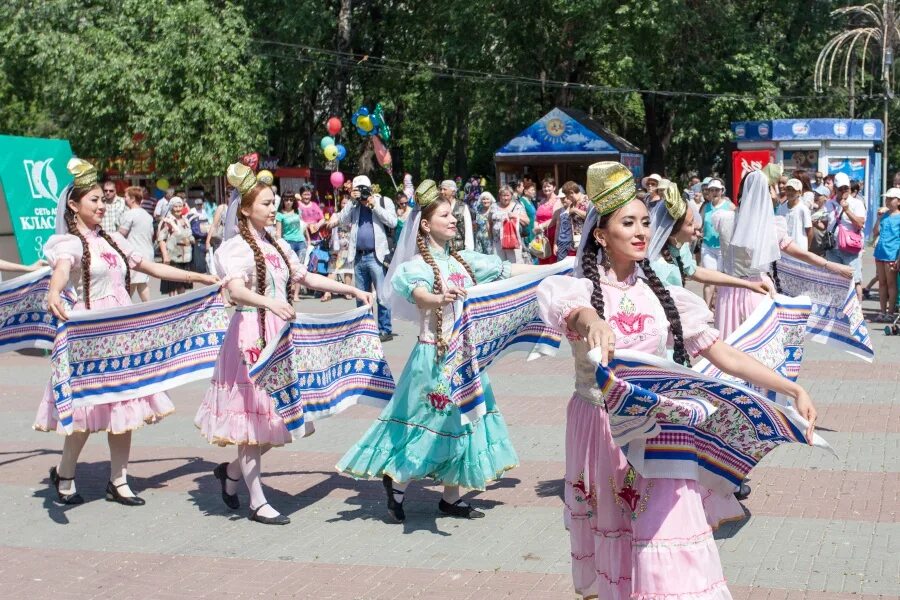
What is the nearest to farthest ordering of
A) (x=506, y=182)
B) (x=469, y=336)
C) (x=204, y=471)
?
(x=469, y=336), (x=204, y=471), (x=506, y=182)

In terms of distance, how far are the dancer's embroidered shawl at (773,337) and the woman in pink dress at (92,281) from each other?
3.09 metres

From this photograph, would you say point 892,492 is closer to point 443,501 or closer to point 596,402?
point 443,501

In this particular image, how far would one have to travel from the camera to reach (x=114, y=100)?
29359 millimetres

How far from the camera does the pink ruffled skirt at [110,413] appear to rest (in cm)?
681

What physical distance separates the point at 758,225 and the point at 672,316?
357 cm

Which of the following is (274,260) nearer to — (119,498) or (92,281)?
(92,281)

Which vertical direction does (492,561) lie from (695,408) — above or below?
below

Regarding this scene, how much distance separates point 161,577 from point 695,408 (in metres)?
3.06

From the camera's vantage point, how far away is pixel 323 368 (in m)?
6.39

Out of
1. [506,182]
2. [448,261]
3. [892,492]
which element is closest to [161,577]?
[448,261]

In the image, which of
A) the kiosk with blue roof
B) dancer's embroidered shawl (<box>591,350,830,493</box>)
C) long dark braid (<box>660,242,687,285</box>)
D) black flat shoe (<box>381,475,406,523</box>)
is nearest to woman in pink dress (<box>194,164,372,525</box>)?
black flat shoe (<box>381,475,406,523</box>)

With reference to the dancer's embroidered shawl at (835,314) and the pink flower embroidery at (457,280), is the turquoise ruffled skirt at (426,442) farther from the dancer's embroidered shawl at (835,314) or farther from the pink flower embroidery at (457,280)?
the dancer's embroidered shawl at (835,314)

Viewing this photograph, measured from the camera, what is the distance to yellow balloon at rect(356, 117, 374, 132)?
2628cm

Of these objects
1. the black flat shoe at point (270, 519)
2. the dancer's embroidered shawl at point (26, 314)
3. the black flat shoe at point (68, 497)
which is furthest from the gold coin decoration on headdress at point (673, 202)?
the dancer's embroidered shawl at point (26, 314)
